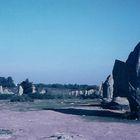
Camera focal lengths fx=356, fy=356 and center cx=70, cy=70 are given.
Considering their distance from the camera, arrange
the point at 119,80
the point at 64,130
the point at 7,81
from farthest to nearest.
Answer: the point at 7,81
the point at 119,80
the point at 64,130

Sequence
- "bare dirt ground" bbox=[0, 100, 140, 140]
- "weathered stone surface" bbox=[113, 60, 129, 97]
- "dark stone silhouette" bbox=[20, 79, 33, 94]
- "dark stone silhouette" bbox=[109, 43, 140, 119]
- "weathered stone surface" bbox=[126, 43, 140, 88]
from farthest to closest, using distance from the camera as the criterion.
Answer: "dark stone silhouette" bbox=[20, 79, 33, 94], "weathered stone surface" bbox=[113, 60, 129, 97], "weathered stone surface" bbox=[126, 43, 140, 88], "dark stone silhouette" bbox=[109, 43, 140, 119], "bare dirt ground" bbox=[0, 100, 140, 140]

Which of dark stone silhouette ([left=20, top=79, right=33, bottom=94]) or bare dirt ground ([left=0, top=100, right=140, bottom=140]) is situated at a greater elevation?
dark stone silhouette ([left=20, top=79, right=33, bottom=94])

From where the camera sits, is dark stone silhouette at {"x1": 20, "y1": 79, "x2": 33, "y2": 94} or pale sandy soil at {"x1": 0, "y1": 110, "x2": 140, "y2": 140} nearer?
pale sandy soil at {"x1": 0, "y1": 110, "x2": 140, "y2": 140}

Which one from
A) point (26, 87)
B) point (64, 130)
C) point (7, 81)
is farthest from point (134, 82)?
point (7, 81)

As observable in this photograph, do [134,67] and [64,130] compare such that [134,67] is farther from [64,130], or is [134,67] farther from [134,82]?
[64,130]

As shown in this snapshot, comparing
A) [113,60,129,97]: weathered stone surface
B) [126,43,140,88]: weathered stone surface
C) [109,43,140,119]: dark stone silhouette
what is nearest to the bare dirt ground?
[109,43,140,119]: dark stone silhouette

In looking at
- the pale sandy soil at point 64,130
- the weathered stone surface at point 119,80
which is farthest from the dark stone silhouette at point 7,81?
the pale sandy soil at point 64,130

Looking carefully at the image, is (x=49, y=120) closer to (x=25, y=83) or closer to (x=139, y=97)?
(x=139, y=97)

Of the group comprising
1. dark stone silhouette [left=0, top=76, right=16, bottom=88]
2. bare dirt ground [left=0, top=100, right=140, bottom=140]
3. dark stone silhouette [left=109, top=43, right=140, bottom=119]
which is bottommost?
bare dirt ground [left=0, top=100, right=140, bottom=140]

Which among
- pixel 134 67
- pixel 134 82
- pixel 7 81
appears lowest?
pixel 134 82

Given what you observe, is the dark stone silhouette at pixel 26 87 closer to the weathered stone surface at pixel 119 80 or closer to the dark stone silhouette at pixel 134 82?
the weathered stone surface at pixel 119 80

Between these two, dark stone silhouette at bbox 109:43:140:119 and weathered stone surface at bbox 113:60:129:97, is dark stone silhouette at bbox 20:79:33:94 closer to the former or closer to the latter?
weathered stone surface at bbox 113:60:129:97

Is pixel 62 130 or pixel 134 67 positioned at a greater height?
pixel 134 67

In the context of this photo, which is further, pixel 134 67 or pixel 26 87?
pixel 26 87
